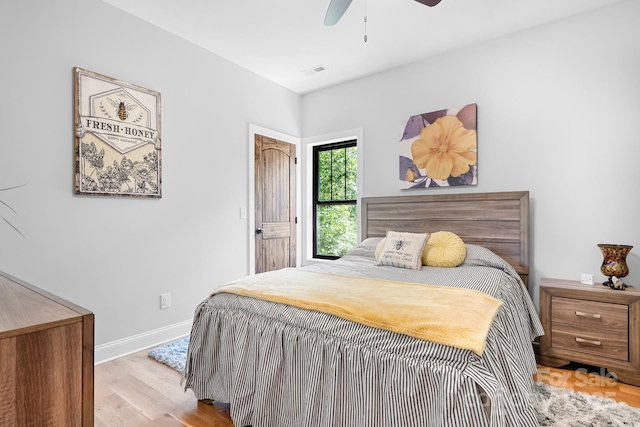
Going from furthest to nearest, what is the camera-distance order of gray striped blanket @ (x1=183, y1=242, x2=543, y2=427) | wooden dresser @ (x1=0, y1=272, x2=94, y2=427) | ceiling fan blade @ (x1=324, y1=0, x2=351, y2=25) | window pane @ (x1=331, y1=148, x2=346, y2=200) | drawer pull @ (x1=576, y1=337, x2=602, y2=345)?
1. window pane @ (x1=331, y1=148, x2=346, y2=200)
2. drawer pull @ (x1=576, y1=337, x2=602, y2=345)
3. ceiling fan blade @ (x1=324, y1=0, x2=351, y2=25)
4. gray striped blanket @ (x1=183, y1=242, x2=543, y2=427)
5. wooden dresser @ (x1=0, y1=272, x2=94, y2=427)

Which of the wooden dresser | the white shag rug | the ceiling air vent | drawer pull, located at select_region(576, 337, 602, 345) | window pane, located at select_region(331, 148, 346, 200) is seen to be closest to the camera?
the wooden dresser

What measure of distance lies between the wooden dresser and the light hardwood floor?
1036 mm

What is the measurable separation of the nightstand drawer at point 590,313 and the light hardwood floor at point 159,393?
358mm

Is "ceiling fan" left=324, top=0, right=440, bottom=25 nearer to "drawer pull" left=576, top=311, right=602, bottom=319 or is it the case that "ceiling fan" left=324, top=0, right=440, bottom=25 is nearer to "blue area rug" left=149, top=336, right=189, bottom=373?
"drawer pull" left=576, top=311, right=602, bottom=319

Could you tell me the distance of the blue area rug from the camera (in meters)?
2.39

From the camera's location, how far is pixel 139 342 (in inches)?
105

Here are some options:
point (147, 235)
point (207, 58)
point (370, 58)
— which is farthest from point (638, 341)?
point (207, 58)

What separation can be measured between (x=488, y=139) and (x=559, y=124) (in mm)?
527

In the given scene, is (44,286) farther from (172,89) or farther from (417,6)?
(417,6)

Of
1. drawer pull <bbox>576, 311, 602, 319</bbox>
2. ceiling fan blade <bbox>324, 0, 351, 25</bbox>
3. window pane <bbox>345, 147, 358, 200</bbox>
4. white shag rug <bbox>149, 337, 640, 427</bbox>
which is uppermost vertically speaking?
ceiling fan blade <bbox>324, 0, 351, 25</bbox>

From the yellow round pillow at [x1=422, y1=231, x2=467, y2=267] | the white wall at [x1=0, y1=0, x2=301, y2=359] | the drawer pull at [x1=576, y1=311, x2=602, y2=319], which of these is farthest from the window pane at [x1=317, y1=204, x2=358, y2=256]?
the drawer pull at [x1=576, y1=311, x2=602, y2=319]

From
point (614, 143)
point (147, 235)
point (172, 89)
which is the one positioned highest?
point (172, 89)

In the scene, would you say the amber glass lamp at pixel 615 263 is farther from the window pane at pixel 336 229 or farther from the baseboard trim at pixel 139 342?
the baseboard trim at pixel 139 342

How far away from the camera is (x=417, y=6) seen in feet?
8.13
